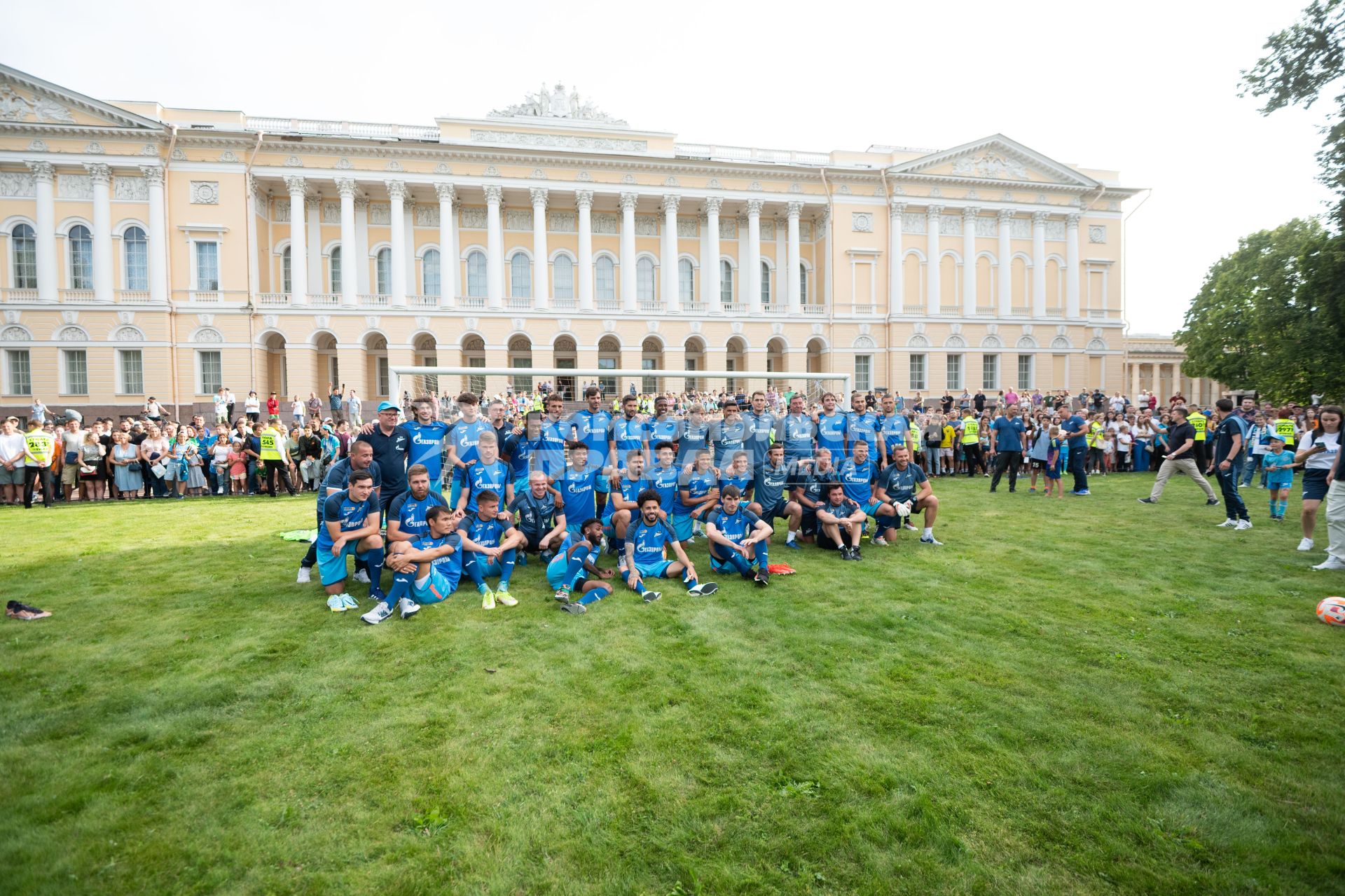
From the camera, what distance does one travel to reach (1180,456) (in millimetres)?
11359

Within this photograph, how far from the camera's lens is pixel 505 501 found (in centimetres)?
876

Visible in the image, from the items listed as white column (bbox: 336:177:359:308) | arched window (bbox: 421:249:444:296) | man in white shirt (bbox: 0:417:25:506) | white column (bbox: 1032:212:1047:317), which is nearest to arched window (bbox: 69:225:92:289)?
white column (bbox: 336:177:359:308)

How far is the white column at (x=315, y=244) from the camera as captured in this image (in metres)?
34.0

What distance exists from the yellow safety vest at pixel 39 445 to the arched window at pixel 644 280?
28.9 meters

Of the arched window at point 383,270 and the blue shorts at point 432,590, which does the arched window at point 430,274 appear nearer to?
the arched window at point 383,270

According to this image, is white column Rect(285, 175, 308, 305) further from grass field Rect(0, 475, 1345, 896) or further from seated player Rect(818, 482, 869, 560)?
seated player Rect(818, 482, 869, 560)

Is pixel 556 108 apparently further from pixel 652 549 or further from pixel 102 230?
pixel 652 549

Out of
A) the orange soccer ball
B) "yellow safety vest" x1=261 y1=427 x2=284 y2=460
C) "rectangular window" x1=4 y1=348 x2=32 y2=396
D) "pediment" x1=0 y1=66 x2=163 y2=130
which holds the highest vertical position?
"pediment" x1=0 y1=66 x2=163 y2=130

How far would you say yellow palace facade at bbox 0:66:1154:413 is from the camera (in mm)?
29672

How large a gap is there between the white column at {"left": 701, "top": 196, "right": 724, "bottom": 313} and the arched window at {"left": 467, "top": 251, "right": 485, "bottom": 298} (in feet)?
44.1

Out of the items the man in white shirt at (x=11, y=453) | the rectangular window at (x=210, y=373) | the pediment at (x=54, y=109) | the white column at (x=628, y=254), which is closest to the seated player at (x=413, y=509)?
the man in white shirt at (x=11, y=453)

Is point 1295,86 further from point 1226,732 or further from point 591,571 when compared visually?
point 591,571

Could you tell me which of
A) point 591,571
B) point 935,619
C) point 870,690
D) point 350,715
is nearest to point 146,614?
point 350,715

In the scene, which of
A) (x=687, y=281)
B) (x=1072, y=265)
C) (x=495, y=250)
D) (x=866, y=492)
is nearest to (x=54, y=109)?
(x=495, y=250)
